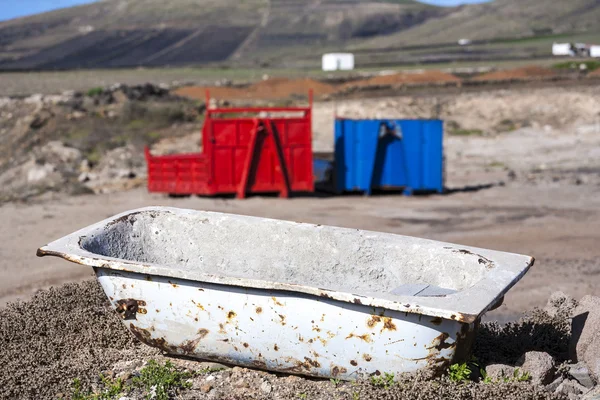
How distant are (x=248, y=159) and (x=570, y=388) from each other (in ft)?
31.9

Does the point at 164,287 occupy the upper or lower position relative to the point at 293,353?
upper

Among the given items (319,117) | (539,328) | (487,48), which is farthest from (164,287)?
(487,48)

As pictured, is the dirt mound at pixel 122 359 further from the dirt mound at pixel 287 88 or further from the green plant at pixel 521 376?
the dirt mound at pixel 287 88

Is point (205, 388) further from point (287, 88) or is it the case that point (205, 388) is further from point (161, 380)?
point (287, 88)

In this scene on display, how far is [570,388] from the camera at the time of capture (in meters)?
5.41

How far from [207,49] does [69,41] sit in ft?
59.7

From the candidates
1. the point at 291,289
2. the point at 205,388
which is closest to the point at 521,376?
the point at 291,289

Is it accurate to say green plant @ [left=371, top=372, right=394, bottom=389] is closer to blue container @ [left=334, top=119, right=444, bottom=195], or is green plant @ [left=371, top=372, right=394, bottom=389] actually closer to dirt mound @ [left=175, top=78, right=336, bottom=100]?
blue container @ [left=334, top=119, right=444, bottom=195]

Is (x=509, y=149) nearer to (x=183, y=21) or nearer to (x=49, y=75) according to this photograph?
(x=49, y=75)

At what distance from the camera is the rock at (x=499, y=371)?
17.6 ft

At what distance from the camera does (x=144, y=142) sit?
22922 mm

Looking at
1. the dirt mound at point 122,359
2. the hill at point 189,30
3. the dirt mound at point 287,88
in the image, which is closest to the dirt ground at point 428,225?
the dirt mound at point 122,359

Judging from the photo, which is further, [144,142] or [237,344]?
[144,142]

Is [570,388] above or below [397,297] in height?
below
